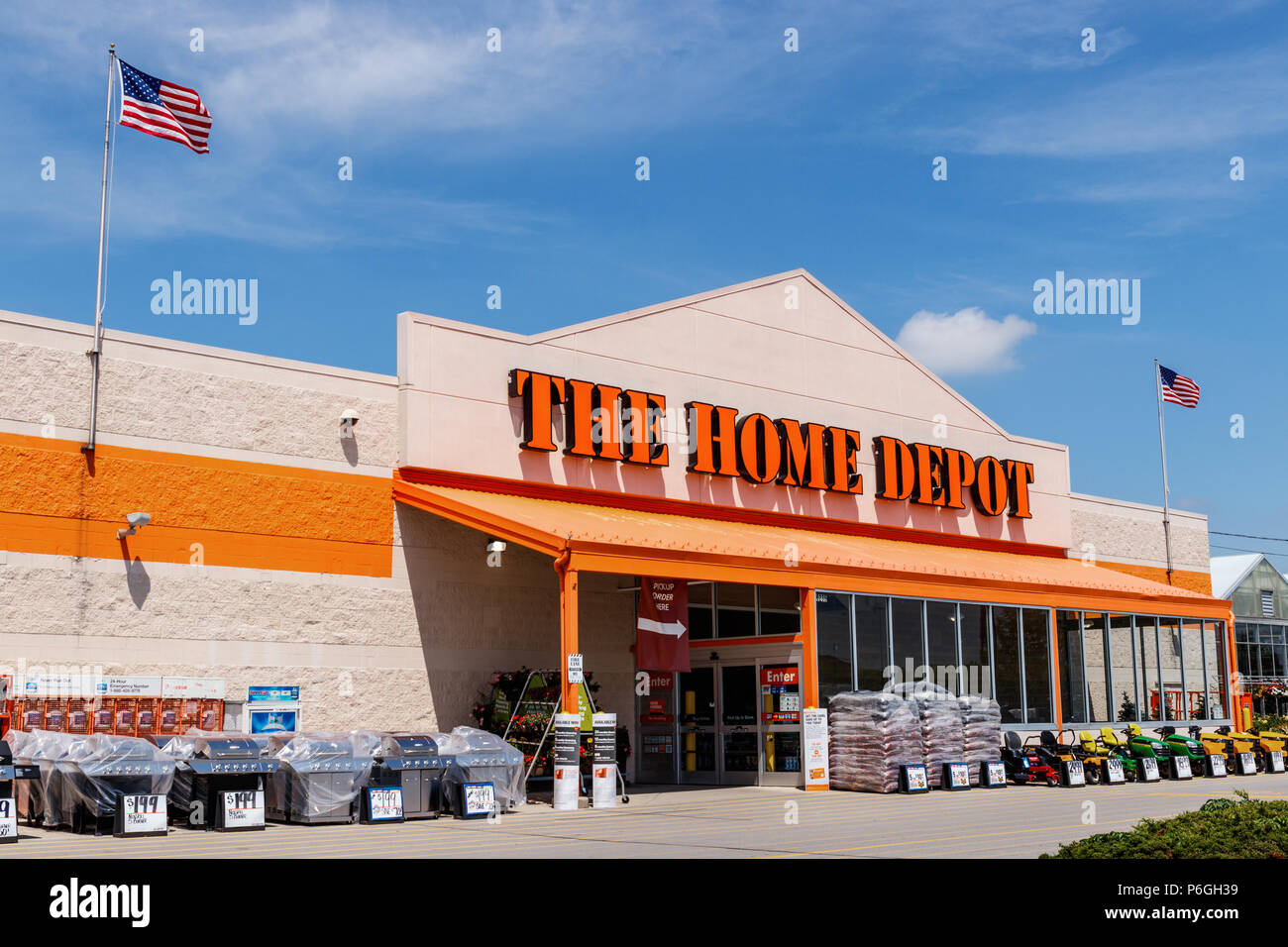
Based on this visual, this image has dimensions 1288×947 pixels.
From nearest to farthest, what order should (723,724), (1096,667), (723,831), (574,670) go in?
(723,831), (574,670), (723,724), (1096,667)

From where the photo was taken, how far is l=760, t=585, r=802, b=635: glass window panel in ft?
78.0

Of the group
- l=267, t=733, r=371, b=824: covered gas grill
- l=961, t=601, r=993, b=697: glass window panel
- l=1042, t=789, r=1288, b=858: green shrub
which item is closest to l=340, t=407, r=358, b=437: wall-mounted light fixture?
l=267, t=733, r=371, b=824: covered gas grill

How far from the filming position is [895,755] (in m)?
22.6

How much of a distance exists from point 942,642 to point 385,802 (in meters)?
12.5

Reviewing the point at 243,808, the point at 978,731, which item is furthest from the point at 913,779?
the point at 243,808

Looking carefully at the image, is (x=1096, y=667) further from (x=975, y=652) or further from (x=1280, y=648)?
(x=1280, y=648)

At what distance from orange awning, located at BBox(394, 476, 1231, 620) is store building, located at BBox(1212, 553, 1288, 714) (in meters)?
24.4

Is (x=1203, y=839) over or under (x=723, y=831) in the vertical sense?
over

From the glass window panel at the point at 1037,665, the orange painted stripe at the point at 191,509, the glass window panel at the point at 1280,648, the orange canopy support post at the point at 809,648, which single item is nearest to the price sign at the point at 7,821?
the orange painted stripe at the point at 191,509

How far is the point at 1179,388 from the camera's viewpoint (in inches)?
1407

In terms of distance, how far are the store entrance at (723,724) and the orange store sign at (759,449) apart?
4.25 meters

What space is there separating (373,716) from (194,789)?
17.8 feet
